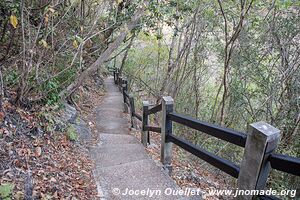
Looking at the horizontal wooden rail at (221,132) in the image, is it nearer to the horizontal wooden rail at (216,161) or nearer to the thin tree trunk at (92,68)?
the horizontal wooden rail at (216,161)

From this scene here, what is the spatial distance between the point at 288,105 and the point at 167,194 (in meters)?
5.06

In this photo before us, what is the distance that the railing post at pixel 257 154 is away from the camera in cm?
237

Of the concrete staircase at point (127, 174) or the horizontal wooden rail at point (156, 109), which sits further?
the horizontal wooden rail at point (156, 109)

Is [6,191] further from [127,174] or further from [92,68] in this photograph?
[92,68]

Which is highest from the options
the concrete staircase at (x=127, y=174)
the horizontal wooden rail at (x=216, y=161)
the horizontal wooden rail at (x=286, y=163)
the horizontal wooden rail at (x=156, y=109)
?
the horizontal wooden rail at (x=286, y=163)

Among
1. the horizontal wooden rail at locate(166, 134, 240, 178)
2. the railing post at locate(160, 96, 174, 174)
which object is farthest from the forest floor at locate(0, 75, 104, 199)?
the horizontal wooden rail at locate(166, 134, 240, 178)

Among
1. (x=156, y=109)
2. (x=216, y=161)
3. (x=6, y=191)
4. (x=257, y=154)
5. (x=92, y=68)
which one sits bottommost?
(x=6, y=191)

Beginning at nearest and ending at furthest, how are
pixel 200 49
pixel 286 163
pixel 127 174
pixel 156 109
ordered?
pixel 286 163, pixel 127 174, pixel 156 109, pixel 200 49

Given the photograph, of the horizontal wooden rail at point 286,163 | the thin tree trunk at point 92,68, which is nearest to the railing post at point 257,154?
the horizontal wooden rail at point 286,163

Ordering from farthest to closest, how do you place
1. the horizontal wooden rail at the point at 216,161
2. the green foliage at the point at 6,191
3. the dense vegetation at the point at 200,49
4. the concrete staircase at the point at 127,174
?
the dense vegetation at the point at 200,49, the concrete staircase at the point at 127,174, the horizontal wooden rail at the point at 216,161, the green foliage at the point at 6,191

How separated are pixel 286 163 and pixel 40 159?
3.26 m

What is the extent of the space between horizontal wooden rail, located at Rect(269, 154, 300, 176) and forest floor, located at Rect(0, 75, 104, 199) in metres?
2.28

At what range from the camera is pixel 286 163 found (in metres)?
2.18

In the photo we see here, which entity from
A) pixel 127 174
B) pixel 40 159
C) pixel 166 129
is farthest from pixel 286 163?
pixel 40 159
